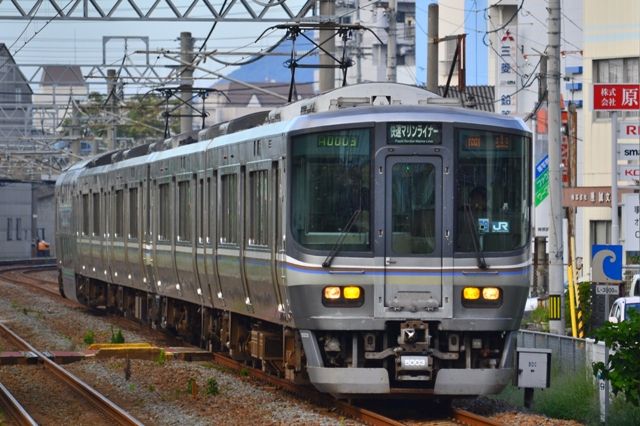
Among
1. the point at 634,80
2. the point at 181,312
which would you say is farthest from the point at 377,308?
the point at 634,80

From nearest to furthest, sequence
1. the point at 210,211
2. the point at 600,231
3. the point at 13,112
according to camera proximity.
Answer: the point at 210,211, the point at 600,231, the point at 13,112

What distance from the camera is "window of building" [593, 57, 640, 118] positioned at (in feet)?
122

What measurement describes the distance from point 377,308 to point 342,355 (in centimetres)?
59

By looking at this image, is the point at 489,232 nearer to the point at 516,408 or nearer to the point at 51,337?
the point at 516,408

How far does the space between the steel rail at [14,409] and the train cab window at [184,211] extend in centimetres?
415

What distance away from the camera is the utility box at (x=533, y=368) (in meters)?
14.8

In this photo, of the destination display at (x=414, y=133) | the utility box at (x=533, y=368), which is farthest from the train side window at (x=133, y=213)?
the destination display at (x=414, y=133)

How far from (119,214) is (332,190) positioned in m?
13.0

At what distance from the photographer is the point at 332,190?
543 inches

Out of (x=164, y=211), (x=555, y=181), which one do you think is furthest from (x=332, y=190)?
(x=164, y=211)

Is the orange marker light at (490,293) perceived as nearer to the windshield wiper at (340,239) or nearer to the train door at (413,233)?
the train door at (413,233)

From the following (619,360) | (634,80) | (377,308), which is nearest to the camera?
(619,360)

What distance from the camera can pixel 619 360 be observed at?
41.5 ft

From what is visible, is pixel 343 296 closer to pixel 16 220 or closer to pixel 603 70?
pixel 603 70
